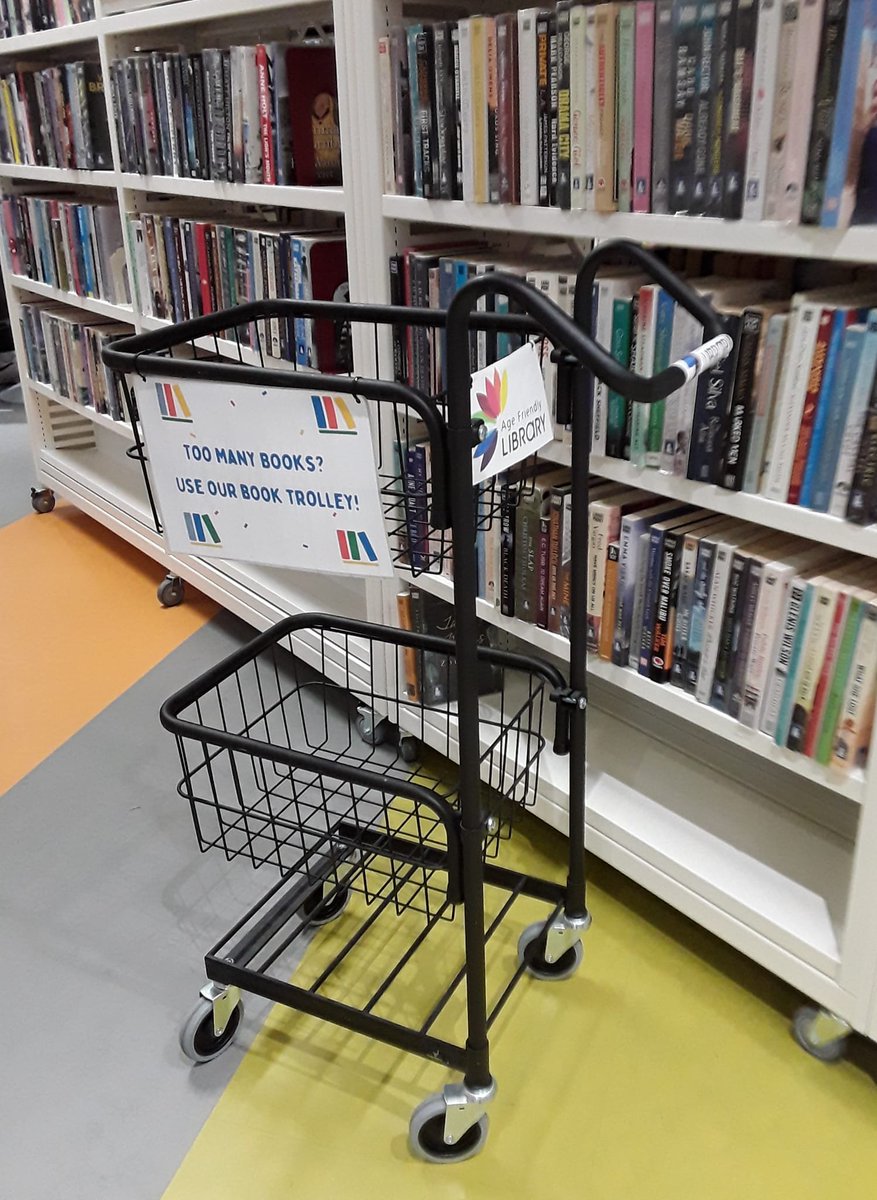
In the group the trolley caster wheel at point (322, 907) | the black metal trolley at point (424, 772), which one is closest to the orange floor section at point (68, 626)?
the black metal trolley at point (424, 772)

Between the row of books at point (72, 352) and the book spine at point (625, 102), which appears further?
the row of books at point (72, 352)

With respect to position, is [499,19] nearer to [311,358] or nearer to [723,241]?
[723,241]

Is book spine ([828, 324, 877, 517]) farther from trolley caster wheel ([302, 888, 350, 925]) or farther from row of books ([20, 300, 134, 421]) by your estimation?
row of books ([20, 300, 134, 421])

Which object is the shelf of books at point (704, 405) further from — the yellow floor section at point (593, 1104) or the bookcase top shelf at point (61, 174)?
the bookcase top shelf at point (61, 174)

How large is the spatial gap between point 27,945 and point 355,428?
1.07m

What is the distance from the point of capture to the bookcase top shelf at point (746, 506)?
1101 mm

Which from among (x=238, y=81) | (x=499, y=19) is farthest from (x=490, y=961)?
(x=238, y=81)

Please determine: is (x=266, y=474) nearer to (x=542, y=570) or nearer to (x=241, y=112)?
(x=542, y=570)

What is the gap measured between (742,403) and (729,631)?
0.30 m

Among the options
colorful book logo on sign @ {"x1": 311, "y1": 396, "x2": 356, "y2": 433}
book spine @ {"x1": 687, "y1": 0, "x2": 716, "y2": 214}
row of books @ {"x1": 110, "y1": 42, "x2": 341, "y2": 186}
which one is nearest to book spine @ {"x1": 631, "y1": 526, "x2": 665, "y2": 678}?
book spine @ {"x1": 687, "y1": 0, "x2": 716, "y2": 214}

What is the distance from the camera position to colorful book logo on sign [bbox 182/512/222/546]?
1.10m

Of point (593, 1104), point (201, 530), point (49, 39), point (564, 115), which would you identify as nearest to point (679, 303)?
point (564, 115)

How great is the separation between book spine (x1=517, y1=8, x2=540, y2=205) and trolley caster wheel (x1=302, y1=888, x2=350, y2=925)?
1079 millimetres

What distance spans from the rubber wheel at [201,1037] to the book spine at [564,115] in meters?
1.18
